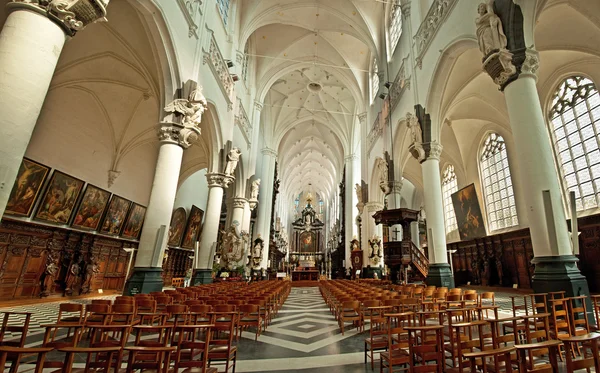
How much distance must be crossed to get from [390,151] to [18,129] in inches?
488

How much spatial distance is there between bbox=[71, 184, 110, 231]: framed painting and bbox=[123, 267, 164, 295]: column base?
599cm

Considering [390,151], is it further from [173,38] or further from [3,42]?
[3,42]

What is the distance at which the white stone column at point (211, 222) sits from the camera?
406 inches

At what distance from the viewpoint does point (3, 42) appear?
3.33 m

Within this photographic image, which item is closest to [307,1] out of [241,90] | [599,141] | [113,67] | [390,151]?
[241,90]

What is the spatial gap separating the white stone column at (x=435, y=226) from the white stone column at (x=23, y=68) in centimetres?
876

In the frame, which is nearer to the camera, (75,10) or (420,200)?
(75,10)

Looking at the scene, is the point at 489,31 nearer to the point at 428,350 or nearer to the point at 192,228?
the point at 428,350

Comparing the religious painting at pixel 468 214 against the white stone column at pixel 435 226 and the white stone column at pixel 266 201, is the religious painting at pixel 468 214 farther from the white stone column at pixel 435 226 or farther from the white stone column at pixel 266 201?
the white stone column at pixel 266 201

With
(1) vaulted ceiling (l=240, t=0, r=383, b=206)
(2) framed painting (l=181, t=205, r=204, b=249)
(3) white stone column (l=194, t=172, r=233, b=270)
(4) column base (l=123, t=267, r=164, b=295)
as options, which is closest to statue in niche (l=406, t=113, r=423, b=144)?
(3) white stone column (l=194, t=172, r=233, b=270)

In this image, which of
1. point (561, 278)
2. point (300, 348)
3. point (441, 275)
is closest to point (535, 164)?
point (561, 278)

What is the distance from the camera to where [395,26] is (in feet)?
44.5

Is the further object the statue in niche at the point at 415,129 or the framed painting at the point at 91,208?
the framed painting at the point at 91,208

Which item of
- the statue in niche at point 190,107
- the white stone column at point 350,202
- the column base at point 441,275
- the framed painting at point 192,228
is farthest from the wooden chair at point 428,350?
the white stone column at point 350,202
